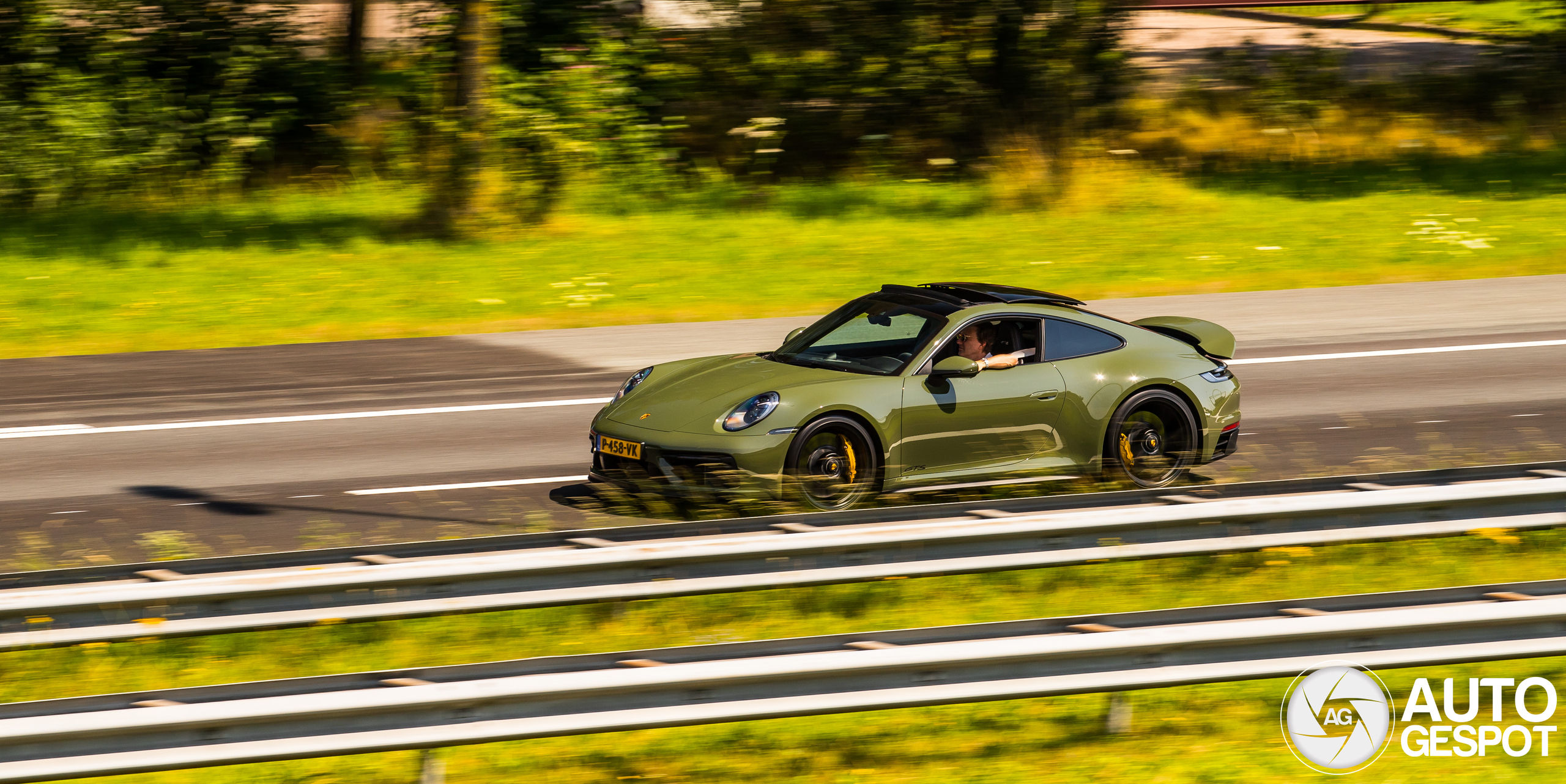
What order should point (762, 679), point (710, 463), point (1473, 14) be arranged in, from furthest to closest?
point (1473, 14) < point (710, 463) < point (762, 679)

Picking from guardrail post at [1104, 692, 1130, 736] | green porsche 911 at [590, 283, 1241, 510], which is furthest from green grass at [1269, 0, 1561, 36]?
guardrail post at [1104, 692, 1130, 736]

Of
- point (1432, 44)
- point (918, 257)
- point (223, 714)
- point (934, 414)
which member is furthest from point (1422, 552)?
point (1432, 44)

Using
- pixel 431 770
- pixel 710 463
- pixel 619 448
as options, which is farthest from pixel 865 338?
pixel 431 770

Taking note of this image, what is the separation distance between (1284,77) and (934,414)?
18193 mm

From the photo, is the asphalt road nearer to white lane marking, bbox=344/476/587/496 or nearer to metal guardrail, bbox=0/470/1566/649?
white lane marking, bbox=344/476/587/496

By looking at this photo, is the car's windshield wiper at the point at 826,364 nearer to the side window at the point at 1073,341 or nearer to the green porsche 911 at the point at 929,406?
the green porsche 911 at the point at 929,406

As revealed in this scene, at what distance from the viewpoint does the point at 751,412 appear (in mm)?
8695

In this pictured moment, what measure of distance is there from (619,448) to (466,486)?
169cm

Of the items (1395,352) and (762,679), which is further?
(1395,352)

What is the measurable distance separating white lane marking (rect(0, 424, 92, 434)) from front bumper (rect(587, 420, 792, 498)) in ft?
17.8

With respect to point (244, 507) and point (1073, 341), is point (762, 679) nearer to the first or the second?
point (1073, 341)

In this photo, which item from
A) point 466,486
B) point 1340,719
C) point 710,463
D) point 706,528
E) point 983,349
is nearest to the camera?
point 1340,719

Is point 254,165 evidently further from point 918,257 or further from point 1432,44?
point 1432,44
